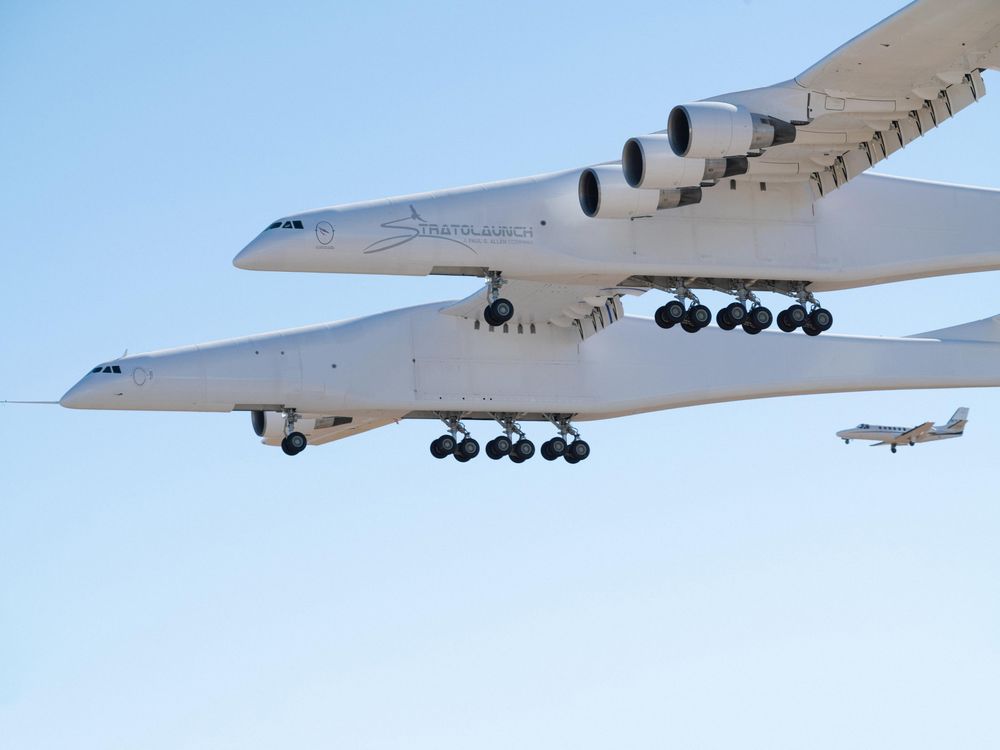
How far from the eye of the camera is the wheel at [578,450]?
41.3 meters

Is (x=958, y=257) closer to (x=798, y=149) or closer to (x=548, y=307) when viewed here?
(x=798, y=149)

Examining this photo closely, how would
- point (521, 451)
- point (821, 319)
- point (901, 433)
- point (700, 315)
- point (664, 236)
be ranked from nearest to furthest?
point (664, 236), point (700, 315), point (821, 319), point (521, 451), point (901, 433)

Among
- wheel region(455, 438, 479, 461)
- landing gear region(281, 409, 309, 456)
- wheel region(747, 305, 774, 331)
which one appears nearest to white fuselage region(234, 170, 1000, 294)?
wheel region(747, 305, 774, 331)

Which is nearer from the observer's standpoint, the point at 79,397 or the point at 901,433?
the point at 79,397

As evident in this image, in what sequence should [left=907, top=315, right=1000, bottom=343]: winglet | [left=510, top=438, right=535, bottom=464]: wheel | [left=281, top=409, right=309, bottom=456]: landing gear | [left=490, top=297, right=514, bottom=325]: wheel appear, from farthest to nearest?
[left=907, top=315, right=1000, bottom=343]: winglet → [left=510, top=438, right=535, bottom=464]: wheel → [left=281, top=409, right=309, bottom=456]: landing gear → [left=490, top=297, right=514, bottom=325]: wheel

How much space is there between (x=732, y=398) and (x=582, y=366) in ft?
11.2

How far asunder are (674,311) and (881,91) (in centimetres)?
537

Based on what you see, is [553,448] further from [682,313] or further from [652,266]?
[652,266]

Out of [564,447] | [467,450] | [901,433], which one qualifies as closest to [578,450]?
[564,447]

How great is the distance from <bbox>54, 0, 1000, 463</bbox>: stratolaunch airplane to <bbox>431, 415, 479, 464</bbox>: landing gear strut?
0.04 m

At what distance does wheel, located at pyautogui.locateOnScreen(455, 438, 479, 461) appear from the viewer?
134 ft

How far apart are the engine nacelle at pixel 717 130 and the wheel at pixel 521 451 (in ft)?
35.1

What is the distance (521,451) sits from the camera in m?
41.1

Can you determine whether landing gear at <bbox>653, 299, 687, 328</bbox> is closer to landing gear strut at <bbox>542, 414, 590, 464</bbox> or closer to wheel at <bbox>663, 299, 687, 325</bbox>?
wheel at <bbox>663, 299, 687, 325</bbox>
